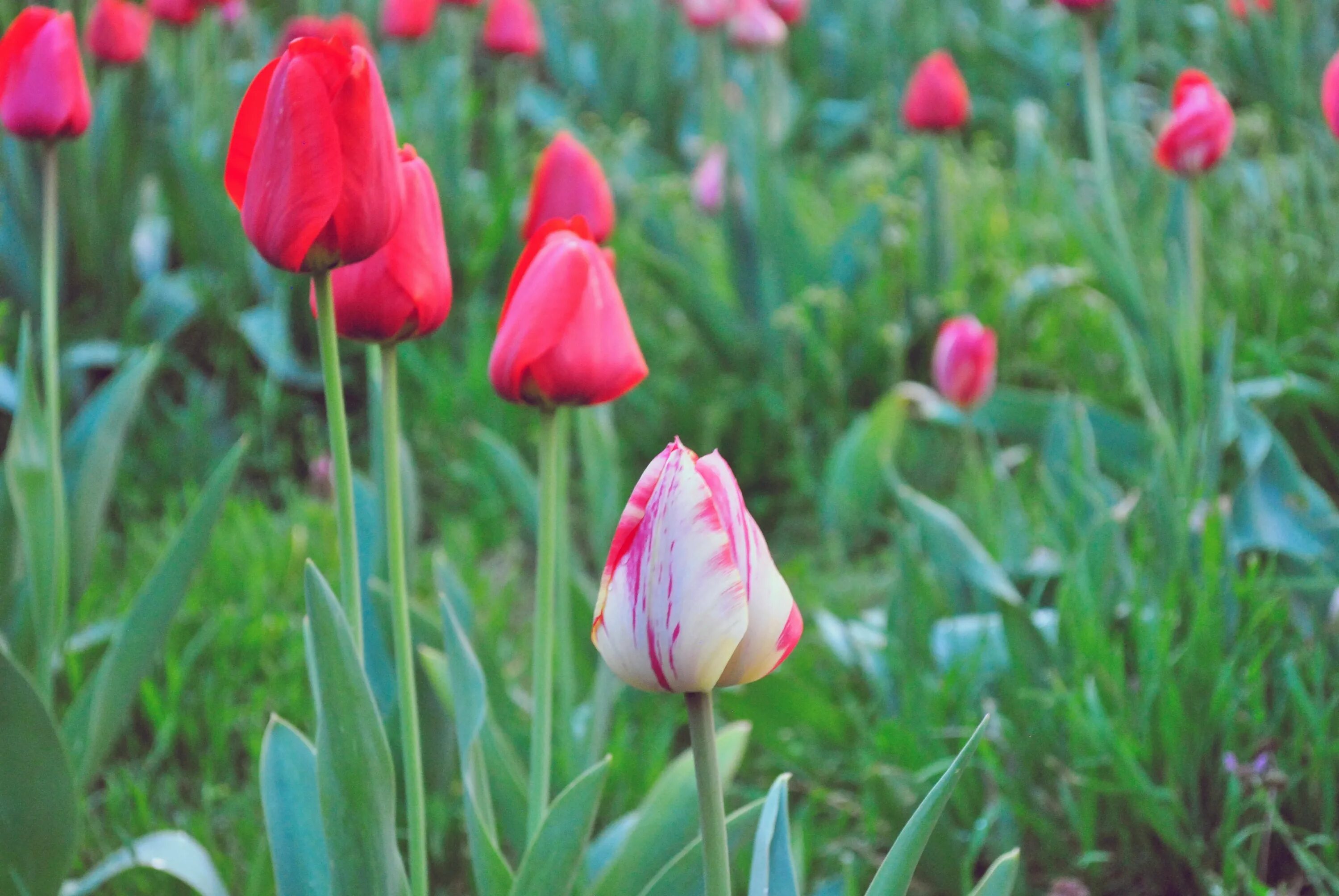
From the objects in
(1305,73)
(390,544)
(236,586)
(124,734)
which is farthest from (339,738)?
(1305,73)

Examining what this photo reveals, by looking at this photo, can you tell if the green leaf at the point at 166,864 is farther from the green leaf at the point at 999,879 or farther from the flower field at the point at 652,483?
the green leaf at the point at 999,879

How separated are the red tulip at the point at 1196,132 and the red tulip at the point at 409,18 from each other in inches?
69.2

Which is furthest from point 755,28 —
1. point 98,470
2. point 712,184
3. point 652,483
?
point 652,483

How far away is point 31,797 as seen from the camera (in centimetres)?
104

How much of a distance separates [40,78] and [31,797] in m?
0.63

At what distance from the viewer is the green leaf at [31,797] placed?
992 millimetres

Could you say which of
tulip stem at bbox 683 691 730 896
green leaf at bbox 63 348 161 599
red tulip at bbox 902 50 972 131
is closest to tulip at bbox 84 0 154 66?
green leaf at bbox 63 348 161 599

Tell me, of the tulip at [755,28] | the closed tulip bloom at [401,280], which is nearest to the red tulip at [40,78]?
the closed tulip bloom at [401,280]

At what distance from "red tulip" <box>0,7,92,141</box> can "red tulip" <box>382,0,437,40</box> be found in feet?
5.63

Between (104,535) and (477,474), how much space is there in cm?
63

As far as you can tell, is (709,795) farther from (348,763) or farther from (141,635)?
(141,635)

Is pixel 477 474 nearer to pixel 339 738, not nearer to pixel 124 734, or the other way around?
pixel 124 734

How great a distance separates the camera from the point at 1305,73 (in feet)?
9.90

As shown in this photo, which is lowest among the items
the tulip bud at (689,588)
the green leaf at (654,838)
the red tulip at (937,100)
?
the green leaf at (654,838)
